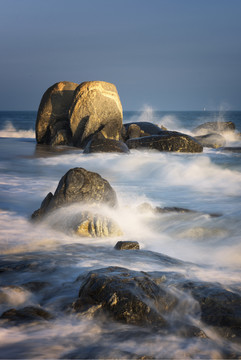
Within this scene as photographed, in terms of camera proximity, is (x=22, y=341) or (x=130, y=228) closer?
(x=22, y=341)

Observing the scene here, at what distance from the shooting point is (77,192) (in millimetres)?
5793

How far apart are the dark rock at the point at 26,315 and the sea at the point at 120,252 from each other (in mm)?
77

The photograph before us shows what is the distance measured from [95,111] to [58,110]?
2.64 m

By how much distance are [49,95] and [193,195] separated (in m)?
11.9

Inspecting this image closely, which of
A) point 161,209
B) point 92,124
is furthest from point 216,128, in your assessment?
point 161,209

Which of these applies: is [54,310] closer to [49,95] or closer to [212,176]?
[212,176]

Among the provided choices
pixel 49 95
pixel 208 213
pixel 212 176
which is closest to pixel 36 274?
pixel 208 213

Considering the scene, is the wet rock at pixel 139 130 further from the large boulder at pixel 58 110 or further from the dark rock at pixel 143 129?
the large boulder at pixel 58 110

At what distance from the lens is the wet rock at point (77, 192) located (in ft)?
18.7

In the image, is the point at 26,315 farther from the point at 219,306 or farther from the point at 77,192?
the point at 77,192

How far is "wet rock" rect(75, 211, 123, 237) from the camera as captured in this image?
502 centimetres

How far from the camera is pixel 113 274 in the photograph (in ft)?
10.1

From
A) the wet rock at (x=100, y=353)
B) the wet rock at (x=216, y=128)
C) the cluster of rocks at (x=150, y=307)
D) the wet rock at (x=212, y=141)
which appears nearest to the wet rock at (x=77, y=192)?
the cluster of rocks at (x=150, y=307)

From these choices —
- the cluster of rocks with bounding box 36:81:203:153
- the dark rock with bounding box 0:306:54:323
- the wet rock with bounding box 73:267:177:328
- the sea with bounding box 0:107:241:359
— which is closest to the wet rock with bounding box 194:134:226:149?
the cluster of rocks with bounding box 36:81:203:153
